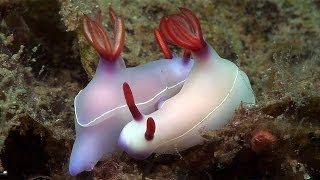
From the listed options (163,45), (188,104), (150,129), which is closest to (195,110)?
(188,104)

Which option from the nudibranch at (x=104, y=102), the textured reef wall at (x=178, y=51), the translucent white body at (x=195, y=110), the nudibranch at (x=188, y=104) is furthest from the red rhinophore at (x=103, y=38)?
the textured reef wall at (x=178, y=51)

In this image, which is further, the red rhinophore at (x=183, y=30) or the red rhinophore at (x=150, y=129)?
the red rhinophore at (x=183, y=30)

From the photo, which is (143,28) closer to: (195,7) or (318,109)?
(195,7)

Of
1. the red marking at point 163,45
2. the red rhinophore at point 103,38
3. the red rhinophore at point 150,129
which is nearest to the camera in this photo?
the red rhinophore at point 150,129

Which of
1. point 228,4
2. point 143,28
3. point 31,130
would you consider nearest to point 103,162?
point 31,130

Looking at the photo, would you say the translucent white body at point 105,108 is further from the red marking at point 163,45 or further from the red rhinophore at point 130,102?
the red marking at point 163,45

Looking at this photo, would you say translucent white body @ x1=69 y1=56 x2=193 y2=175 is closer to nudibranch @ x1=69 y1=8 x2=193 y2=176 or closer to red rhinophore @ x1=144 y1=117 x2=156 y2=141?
nudibranch @ x1=69 y1=8 x2=193 y2=176
